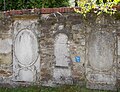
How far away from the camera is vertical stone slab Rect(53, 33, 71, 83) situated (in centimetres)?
631

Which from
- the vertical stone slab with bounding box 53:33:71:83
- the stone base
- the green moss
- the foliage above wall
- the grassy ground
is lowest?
the grassy ground

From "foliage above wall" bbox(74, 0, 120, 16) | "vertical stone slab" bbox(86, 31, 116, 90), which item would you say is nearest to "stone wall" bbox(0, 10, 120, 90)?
"vertical stone slab" bbox(86, 31, 116, 90)

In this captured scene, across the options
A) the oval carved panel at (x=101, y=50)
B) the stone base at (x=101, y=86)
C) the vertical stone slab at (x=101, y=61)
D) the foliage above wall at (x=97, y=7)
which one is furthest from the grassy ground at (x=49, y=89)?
the foliage above wall at (x=97, y=7)

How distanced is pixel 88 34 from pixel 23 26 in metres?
1.67

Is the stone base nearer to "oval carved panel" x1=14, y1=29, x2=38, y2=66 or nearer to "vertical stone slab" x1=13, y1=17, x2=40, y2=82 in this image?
"vertical stone slab" x1=13, y1=17, x2=40, y2=82

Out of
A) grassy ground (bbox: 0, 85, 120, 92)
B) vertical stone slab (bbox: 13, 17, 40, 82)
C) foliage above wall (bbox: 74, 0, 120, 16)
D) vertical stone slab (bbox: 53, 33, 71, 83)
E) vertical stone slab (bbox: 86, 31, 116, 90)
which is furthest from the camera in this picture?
vertical stone slab (bbox: 13, 17, 40, 82)

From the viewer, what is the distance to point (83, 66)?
242 inches

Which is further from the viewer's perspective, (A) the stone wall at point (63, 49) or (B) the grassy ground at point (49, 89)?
(B) the grassy ground at point (49, 89)

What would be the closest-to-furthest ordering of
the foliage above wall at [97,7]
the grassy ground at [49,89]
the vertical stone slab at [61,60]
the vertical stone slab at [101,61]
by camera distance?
1. the foliage above wall at [97,7]
2. the vertical stone slab at [101,61]
3. the grassy ground at [49,89]
4. the vertical stone slab at [61,60]

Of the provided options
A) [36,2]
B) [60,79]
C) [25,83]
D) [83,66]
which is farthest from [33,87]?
[36,2]

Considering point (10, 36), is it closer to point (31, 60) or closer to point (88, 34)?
point (31, 60)

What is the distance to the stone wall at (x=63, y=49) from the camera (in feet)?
19.5

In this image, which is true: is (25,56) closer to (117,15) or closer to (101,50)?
(101,50)

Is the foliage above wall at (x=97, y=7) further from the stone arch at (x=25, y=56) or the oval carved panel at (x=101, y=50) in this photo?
the stone arch at (x=25, y=56)
